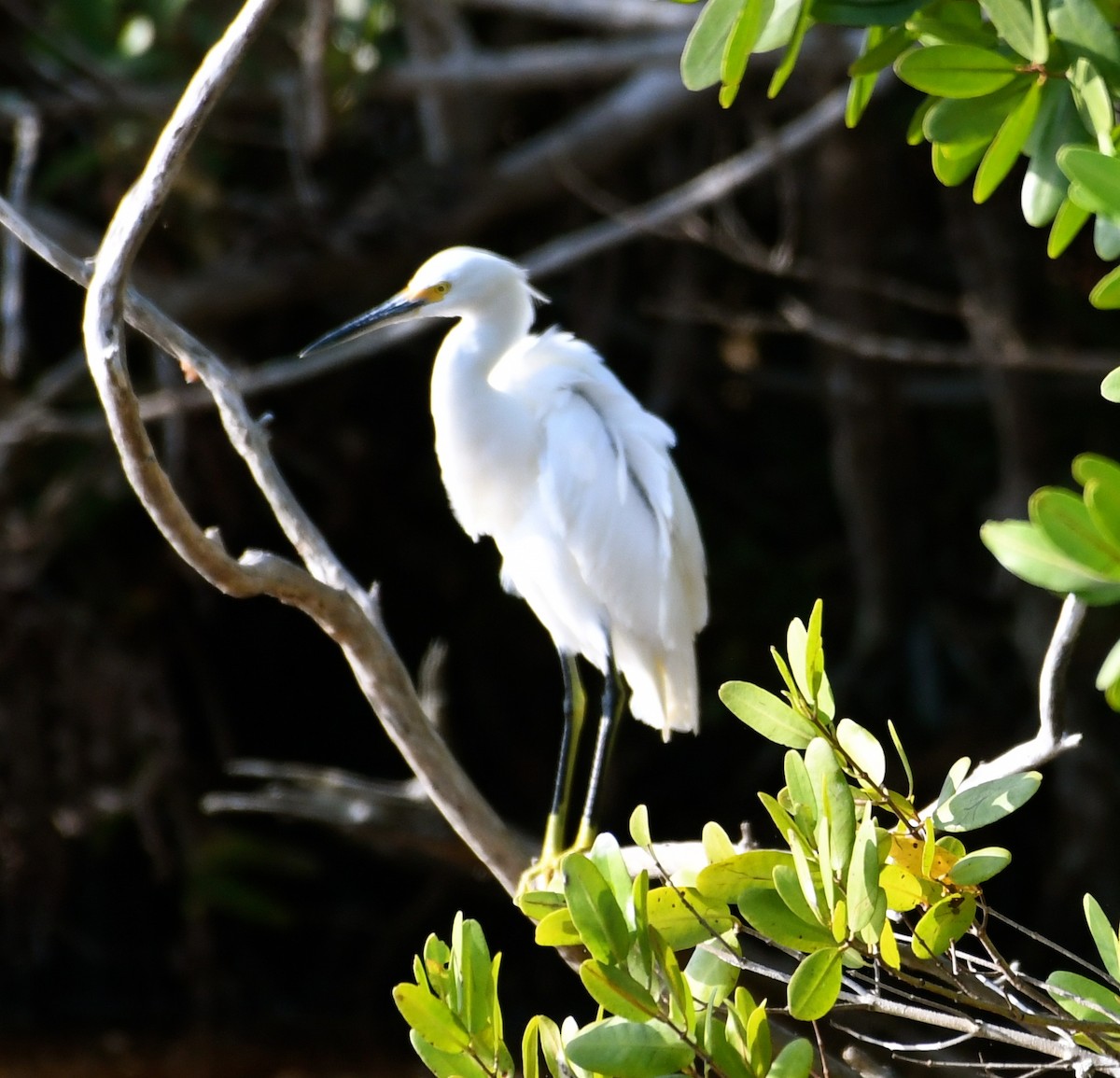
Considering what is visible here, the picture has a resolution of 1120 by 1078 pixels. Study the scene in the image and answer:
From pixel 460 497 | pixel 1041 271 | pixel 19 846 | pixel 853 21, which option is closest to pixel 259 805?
pixel 460 497

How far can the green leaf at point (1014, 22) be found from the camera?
1.00 m

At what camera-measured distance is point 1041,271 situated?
4.52m

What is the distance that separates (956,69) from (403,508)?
3623mm

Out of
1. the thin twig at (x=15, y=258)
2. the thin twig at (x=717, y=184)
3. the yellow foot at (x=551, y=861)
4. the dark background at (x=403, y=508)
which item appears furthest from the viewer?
the dark background at (x=403, y=508)

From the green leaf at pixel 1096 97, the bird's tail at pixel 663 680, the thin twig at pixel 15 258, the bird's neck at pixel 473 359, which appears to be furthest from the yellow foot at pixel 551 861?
the thin twig at pixel 15 258

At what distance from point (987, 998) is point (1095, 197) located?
57 centimetres

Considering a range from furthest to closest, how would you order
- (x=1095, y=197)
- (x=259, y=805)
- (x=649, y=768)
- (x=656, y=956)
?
(x=649, y=768)
(x=259, y=805)
(x=656, y=956)
(x=1095, y=197)

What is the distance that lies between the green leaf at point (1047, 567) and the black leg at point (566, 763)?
1.48 meters

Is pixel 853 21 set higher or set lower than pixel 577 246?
higher

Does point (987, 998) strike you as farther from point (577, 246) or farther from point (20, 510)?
point (20, 510)

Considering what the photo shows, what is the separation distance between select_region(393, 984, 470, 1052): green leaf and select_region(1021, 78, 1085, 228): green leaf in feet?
2.23

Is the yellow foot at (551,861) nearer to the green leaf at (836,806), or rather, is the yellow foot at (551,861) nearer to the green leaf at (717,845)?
the green leaf at (717,845)

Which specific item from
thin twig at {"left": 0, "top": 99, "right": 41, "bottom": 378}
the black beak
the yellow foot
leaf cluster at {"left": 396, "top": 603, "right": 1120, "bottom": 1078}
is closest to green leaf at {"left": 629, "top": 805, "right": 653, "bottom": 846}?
leaf cluster at {"left": 396, "top": 603, "right": 1120, "bottom": 1078}

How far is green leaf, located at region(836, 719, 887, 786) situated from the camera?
112 cm
